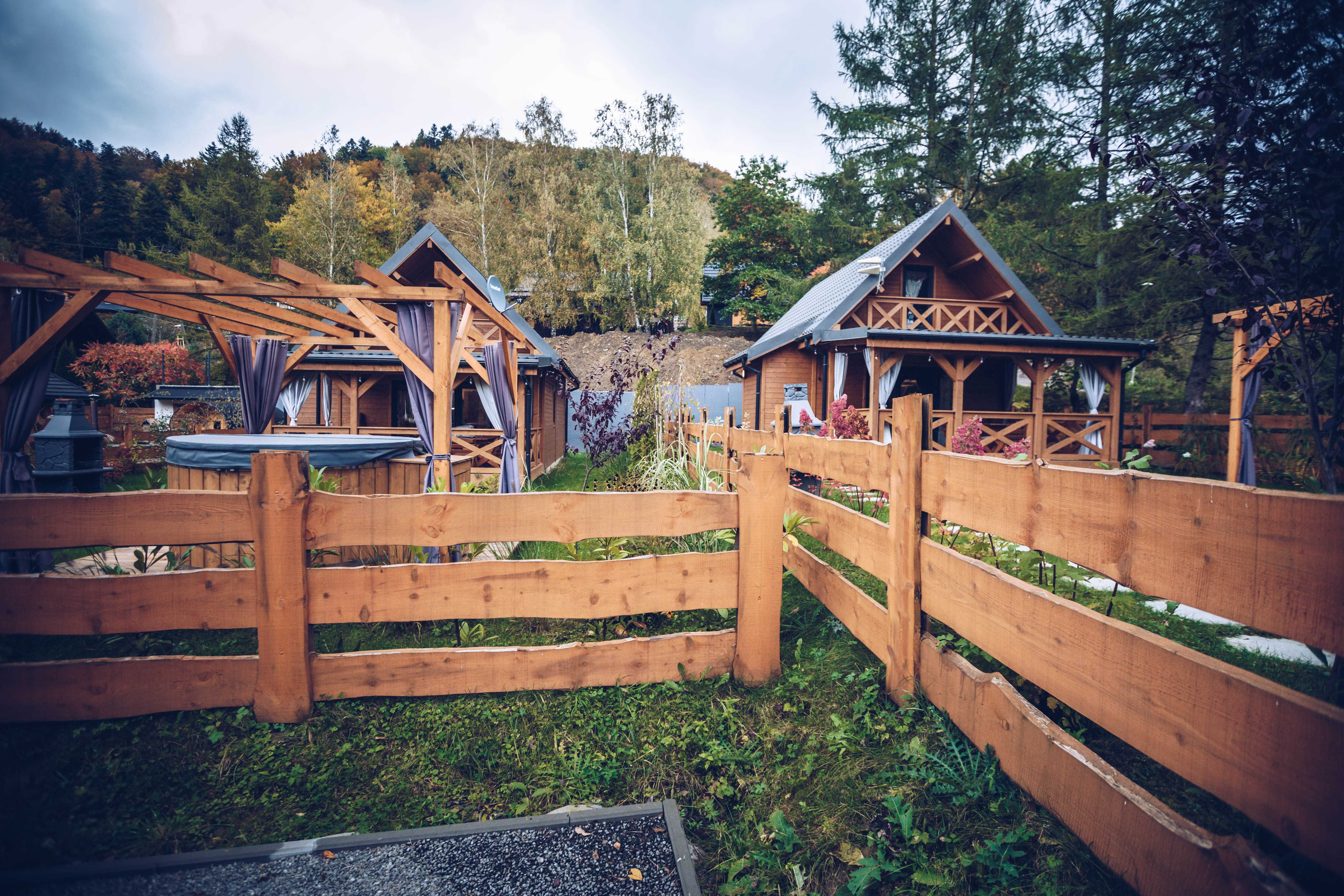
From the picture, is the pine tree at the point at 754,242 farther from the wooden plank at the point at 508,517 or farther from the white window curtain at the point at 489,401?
the wooden plank at the point at 508,517

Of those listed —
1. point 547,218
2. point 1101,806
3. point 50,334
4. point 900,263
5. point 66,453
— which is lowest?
point 1101,806

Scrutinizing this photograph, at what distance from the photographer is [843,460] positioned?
3.16 m

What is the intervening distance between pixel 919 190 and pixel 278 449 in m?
23.0

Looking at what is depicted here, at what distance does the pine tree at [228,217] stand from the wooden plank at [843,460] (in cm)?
3581

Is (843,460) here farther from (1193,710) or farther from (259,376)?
(259,376)

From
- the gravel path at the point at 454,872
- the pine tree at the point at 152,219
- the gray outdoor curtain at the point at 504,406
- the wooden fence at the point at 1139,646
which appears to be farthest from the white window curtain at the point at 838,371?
the pine tree at the point at 152,219

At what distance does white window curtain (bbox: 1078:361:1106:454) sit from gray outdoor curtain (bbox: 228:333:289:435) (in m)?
15.0

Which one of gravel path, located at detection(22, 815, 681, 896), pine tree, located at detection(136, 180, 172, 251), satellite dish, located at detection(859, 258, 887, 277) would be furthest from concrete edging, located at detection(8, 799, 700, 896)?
pine tree, located at detection(136, 180, 172, 251)

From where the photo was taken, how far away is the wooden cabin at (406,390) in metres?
12.0

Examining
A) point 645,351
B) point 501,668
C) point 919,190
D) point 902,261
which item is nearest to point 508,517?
point 501,668

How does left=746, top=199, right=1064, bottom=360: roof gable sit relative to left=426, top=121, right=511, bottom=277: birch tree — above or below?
below

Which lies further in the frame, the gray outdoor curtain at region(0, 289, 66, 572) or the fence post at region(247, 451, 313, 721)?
the gray outdoor curtain at region(0, 289, 66, 572)

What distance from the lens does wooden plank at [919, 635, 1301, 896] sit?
1.07 metres

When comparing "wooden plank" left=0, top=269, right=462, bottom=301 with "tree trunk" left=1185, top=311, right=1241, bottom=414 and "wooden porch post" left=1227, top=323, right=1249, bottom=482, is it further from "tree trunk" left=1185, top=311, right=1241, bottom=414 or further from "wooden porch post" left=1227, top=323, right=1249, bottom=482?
"tree trunk" left=1185, top=311, right=1241, bottom=414
